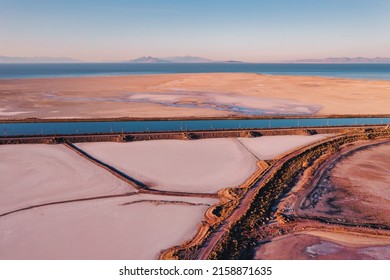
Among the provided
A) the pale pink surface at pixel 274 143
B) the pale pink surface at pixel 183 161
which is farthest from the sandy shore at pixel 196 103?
the pale pink surface at pixel 183 161

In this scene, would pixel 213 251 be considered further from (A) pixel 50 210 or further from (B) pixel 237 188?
(A) pixel 50 210

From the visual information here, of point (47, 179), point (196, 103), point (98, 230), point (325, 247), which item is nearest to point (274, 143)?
point (325, 247)

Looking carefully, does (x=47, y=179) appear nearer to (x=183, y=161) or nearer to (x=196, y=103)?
(x=183, y=161)

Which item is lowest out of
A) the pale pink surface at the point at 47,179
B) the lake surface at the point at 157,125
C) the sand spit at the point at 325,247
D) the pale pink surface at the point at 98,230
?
the sand spit at the point at 325,247

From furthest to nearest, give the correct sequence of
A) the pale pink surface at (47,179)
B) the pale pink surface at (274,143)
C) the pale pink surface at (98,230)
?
the pale pink surface at (274,143) < the pale pink surface at (47,179) < the pale pink surface at (98,230)

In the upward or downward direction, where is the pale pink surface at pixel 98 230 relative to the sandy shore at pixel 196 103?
downward

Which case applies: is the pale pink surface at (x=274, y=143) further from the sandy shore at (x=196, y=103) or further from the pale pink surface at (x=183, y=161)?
the sandy shore at (x=196, y=103)

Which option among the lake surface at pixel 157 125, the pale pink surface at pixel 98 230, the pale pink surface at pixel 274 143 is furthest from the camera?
the lake surface at pixel 157 125

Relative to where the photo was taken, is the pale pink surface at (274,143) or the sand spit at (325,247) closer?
the sand spit at (325,247)
